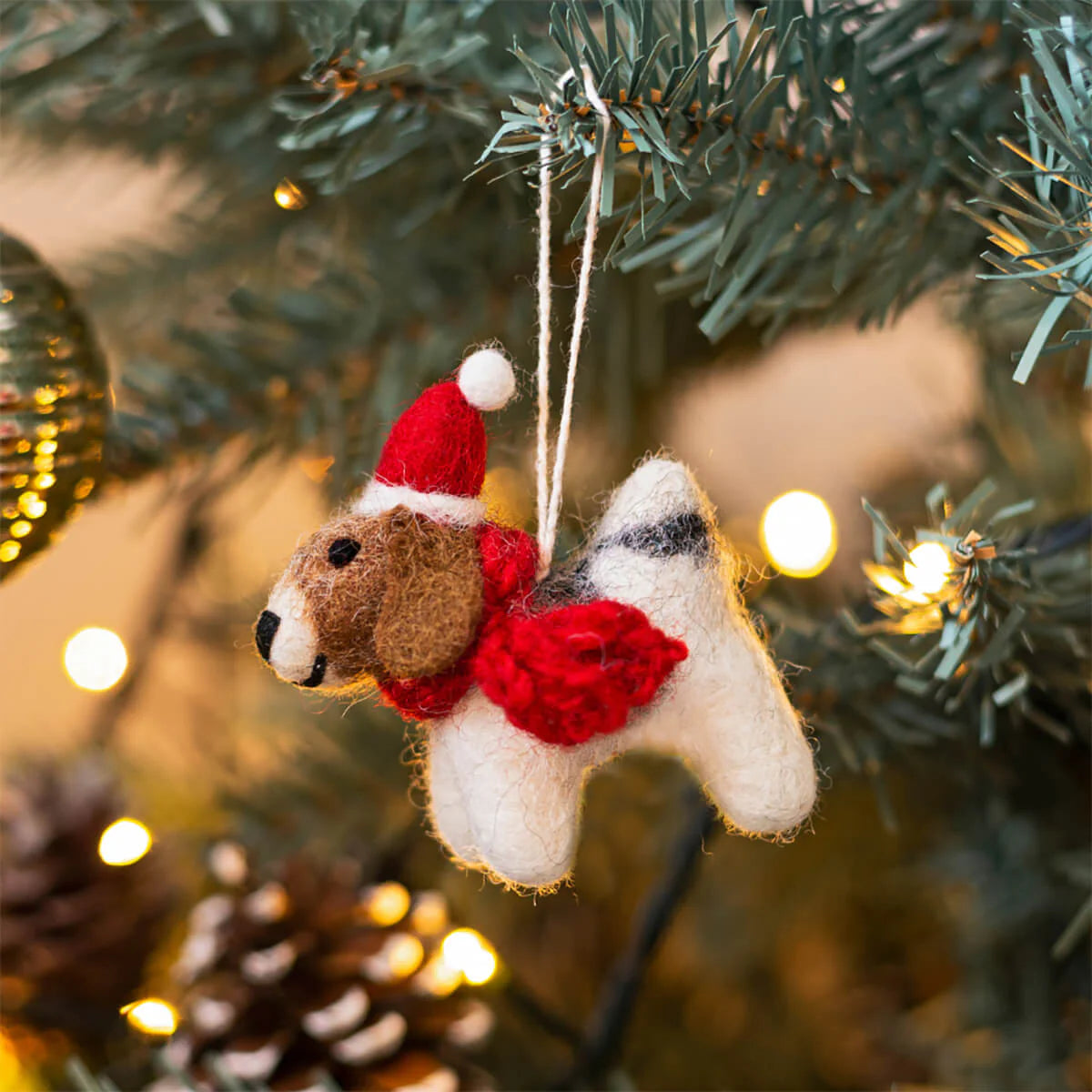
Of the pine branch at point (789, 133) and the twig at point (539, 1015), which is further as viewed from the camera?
the twig at point (539, 1015)

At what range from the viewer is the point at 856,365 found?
35.9 inches

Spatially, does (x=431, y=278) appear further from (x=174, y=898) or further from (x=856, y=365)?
(x=856, y=365)

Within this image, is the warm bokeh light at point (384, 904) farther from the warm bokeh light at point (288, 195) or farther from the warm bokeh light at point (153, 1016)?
the warm bokeh light at point (288, 195)

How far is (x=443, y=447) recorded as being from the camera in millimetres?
283

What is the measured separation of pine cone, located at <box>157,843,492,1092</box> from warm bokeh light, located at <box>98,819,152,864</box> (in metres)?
0.04

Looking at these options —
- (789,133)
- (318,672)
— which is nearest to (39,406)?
(318,672)

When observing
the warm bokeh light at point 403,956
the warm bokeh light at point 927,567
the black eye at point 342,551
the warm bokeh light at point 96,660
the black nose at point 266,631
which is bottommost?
the warm bokeh light at point 403,956

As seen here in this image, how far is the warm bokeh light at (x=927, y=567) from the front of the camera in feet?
0.92

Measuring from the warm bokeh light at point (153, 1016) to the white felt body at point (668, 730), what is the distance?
20 cm

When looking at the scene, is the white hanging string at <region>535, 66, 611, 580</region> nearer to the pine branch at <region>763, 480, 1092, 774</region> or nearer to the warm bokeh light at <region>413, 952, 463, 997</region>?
the pine branch at <region>763, 480, 1092, 774</region>

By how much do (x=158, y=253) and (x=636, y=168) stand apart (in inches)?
14.5

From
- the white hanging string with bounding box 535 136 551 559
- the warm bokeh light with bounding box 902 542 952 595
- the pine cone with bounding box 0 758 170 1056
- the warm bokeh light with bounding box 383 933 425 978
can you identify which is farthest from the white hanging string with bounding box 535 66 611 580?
the pine cone with bounding box 0 758 170 1056

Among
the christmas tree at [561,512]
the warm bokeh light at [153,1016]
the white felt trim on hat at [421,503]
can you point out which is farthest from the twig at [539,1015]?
the white felt trim on hat at [421,503]

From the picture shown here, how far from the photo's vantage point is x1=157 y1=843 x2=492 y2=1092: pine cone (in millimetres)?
400
